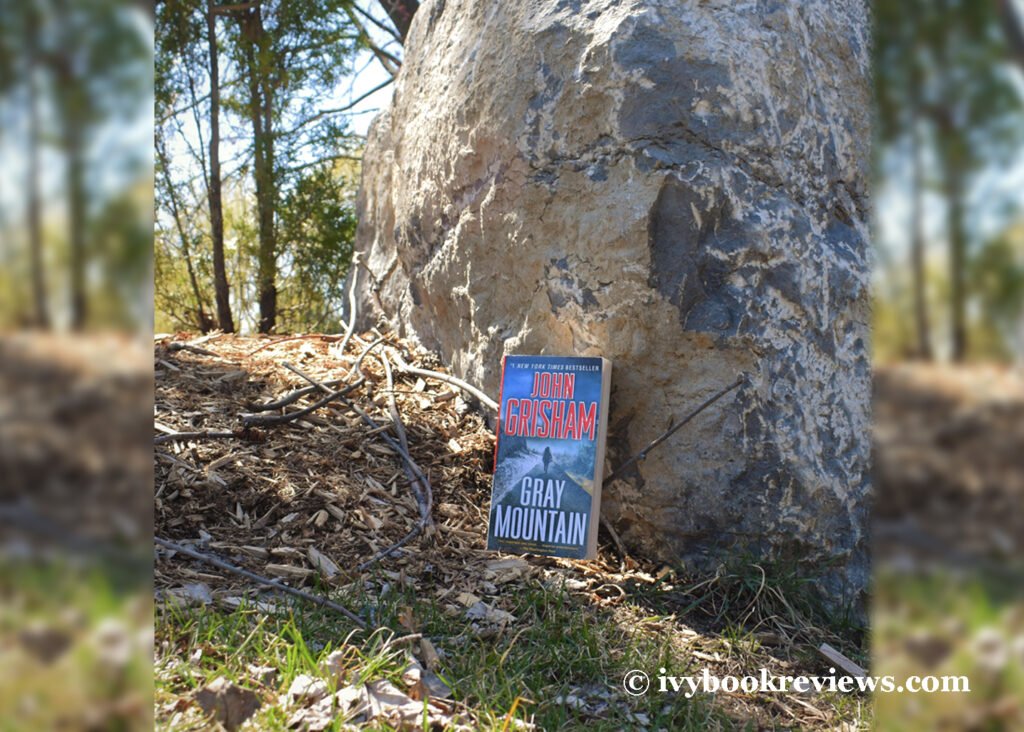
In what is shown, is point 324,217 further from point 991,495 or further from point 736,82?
point 991,495

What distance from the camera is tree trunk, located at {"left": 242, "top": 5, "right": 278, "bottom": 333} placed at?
18.4 feet

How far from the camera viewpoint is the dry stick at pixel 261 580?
1989 millimetres

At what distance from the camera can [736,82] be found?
265 centimetres

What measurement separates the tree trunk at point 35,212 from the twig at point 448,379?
248 cm

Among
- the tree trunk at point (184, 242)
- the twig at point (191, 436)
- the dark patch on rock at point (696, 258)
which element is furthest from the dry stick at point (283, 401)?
the tree trunk at point (184, 242)

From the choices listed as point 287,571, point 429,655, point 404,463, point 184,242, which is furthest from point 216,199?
point 429,655

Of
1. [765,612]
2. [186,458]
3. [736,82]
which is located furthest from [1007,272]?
[186,458]

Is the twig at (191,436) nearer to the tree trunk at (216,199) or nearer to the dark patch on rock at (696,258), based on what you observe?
the dark patch on rock at (696,258)

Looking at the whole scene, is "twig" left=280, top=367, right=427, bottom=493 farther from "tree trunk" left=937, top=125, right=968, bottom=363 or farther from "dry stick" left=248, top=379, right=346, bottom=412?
"tree trunk" left=937, top=125, right=968, bottom=363

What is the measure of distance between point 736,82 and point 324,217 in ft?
11.8

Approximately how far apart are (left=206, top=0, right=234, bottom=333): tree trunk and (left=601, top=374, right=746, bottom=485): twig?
12.2 feet

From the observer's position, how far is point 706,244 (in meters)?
2.58

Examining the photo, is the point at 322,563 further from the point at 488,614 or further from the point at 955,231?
the point at 955,231

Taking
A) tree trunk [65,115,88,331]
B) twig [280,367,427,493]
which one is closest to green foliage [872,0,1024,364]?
tree trunk [65,115,88,331]
